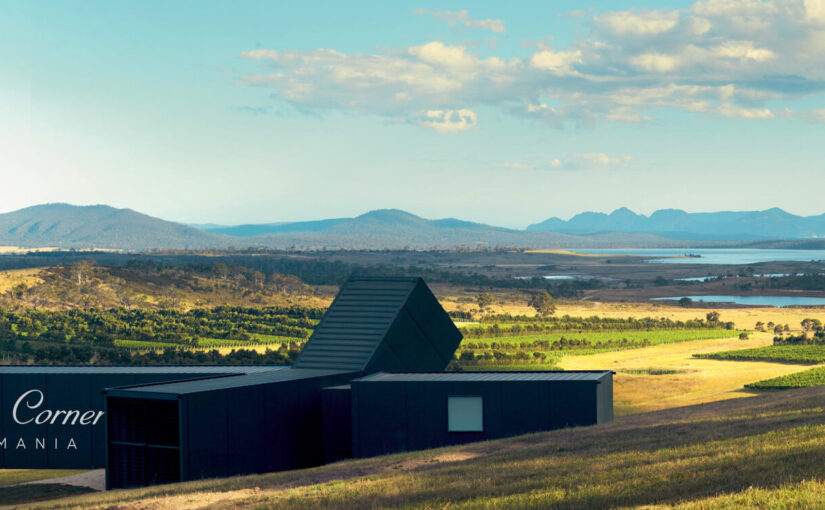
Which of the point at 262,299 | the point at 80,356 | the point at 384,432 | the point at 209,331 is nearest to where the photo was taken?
the point at 384,432

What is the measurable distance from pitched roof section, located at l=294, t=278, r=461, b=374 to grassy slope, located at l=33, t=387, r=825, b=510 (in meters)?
6.99

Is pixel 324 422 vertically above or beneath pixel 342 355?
beneath

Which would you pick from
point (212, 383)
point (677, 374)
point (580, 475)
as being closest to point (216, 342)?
point (677, 374)

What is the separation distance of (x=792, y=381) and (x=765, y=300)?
3993 inches

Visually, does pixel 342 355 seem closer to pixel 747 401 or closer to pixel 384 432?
pixel 384 432

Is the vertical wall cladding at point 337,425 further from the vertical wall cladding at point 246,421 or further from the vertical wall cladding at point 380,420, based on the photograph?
the vertical wall cladding at point 380,420

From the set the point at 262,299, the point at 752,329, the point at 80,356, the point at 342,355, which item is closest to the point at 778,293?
the point at 752,329

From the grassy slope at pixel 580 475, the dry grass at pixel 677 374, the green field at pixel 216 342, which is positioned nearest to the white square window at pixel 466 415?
the grassy slope at pixel 580 475

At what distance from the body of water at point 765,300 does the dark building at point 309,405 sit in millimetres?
118712

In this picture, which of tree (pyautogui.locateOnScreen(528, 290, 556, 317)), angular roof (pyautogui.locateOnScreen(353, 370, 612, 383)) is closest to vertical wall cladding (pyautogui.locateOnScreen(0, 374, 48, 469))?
angular roof (pyautogui.locateOnScreen(353, 370, 612, 383))

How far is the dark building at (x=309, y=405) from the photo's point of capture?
27031 millimetres

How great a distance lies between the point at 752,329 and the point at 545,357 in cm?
3742

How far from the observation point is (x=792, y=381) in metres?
55.4

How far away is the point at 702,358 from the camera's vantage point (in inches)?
2876
